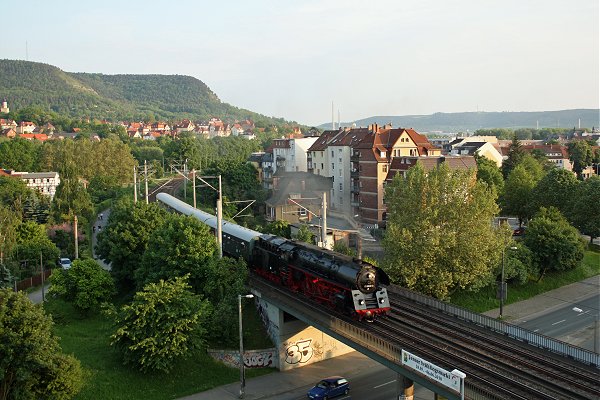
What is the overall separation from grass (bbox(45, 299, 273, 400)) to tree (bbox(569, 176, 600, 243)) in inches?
1589

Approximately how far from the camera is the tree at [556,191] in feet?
210

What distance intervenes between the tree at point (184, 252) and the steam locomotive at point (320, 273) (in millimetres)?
3460

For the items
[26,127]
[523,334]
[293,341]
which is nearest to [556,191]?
[293,341]

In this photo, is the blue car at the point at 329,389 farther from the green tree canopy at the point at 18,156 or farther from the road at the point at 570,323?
the green tree canopy at the point at 18,156

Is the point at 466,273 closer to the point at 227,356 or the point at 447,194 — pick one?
the point at 447,194

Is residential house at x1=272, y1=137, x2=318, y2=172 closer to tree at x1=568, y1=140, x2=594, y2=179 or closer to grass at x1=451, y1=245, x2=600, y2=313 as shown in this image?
grass at x1=451, y1=245, x2=600, y2=313

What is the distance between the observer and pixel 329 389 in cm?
2980

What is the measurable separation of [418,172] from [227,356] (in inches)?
740

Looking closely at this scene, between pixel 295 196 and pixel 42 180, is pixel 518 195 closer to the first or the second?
pixel 295 196

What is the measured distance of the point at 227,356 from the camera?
34.4m

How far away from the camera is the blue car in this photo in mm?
29688

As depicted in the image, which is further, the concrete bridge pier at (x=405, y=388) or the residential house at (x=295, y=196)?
the residential house at (x=295, y=196)

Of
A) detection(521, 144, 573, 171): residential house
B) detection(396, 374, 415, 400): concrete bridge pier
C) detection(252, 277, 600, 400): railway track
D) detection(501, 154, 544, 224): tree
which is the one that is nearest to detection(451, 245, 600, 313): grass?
detection(501, 154, 544, 224): tree

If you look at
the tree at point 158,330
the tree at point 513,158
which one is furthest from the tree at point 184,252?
the tree at point 513,158
